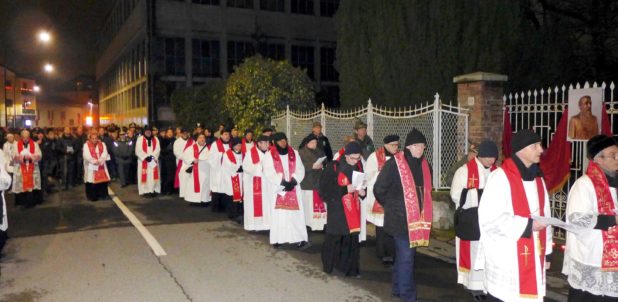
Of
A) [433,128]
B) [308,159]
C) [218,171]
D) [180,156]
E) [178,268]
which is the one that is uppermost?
[433,128]

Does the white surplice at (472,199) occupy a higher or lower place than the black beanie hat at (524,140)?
lower

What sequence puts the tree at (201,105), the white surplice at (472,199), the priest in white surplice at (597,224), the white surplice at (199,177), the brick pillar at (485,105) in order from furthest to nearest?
the tree at (201,105), the white surplice at (199,177), the brick pillar at (485,105), the white surplice at (472,199), the priest in white surplice at (597,224)

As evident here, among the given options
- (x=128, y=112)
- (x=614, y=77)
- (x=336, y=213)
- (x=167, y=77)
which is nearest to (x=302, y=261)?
(x=336, y=213)

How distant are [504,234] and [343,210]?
2.82 metres

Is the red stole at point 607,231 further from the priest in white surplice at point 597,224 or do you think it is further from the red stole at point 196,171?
the red stole at point 196,171

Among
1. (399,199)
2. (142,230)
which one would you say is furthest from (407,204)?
(142,230)

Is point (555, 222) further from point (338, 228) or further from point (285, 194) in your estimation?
point (285, 194)

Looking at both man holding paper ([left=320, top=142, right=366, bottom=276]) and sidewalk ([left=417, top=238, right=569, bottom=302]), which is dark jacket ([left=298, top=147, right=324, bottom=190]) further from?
sidewalk ([left=417, top=238, right=569, bottom=302])

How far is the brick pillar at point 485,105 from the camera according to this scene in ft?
→ 29.4

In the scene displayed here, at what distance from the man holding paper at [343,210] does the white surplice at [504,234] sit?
8.22ft

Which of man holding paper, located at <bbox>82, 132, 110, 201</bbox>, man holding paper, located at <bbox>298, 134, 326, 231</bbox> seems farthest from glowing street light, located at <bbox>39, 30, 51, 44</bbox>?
man holding paper, located at <bbox>298, 134, 326, 231</bbox>

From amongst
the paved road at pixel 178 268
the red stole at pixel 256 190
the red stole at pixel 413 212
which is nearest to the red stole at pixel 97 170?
the paved road at pixel 178 268

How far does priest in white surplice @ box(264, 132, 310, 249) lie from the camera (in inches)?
334

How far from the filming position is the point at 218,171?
468 inches
